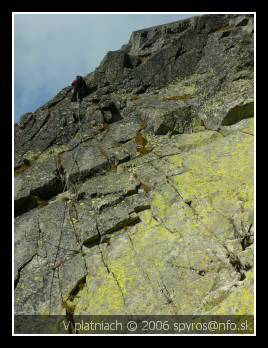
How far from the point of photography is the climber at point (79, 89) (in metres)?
34.7

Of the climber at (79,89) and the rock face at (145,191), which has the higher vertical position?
the climber at (79,89)

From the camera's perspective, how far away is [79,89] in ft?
115

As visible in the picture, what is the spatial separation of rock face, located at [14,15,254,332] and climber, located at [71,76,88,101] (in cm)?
62

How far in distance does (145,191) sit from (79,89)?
1488cm

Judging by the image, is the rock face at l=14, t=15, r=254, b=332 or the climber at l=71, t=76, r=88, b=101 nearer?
the rock face at l=14, t=15, r=254, b=332

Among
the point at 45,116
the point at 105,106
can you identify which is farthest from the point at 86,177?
the point at 45,116

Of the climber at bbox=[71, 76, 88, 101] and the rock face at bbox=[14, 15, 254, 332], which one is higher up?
the climber at bbox=[71, 76, 88, 101]

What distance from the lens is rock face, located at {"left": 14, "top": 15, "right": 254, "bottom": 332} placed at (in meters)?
18.0

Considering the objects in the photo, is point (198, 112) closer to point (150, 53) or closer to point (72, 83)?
point (72, 83)

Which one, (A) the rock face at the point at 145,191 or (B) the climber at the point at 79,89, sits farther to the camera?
(B) the climber at the point at 79,89

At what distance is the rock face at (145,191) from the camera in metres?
18.0

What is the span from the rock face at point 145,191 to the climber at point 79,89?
621 millimetres

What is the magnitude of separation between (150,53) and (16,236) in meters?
23.7

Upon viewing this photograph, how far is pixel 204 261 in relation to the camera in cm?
1800
